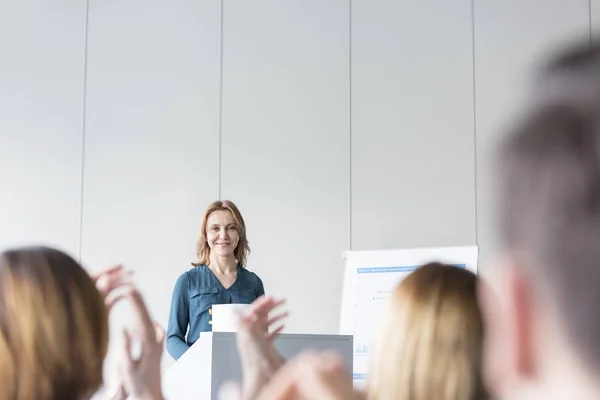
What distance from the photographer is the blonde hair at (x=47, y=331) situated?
128cm

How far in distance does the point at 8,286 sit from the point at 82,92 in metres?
5.79

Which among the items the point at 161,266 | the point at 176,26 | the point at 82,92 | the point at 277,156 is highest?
the point at 176,26

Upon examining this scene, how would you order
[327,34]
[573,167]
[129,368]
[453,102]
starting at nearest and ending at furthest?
[573,167] → [129,368] → [453,102] → [327,34]

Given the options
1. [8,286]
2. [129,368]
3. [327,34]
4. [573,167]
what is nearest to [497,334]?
[573,167]

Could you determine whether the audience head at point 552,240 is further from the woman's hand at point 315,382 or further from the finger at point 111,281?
the finger at point 111,281

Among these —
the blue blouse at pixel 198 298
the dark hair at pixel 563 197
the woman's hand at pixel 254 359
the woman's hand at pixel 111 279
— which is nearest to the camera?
the dark hair at pixel 563 197

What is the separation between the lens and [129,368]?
1.25m

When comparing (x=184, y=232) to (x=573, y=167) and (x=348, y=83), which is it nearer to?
(x=348, y=83)

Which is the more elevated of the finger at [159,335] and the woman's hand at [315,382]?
the woman's hand at [315,382]

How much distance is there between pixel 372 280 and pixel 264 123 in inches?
59.9

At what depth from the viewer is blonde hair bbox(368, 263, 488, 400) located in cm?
113

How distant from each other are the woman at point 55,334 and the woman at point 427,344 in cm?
26

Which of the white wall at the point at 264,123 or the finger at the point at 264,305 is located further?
the white wall at the point at 264,123

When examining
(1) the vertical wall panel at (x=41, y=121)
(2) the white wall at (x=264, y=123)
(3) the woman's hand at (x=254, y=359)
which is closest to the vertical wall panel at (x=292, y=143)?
(2) the white wall at (x=264, y=123)
